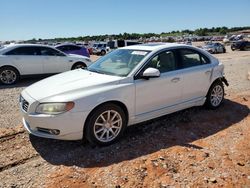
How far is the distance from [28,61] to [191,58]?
23.2 ft

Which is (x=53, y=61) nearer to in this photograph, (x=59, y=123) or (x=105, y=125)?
(x=105, y=125)

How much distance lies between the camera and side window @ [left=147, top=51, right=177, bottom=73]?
541 centimetres

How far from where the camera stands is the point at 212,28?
160 m

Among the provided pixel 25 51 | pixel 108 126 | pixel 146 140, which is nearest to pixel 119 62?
pixel 108 126

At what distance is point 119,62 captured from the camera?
18.4 feet

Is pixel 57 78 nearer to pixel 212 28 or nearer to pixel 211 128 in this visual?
pixel 211 128

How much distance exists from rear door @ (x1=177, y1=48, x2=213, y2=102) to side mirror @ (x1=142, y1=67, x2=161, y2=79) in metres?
0.94

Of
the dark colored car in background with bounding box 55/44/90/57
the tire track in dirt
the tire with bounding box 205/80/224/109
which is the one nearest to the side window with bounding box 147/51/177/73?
the tire with bounding box 205/80/224/109

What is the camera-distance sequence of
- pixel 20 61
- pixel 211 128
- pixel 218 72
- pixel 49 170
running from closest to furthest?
pixel 49 170 → pixel 211 128 → pixel 218 72 → pixel 20 61

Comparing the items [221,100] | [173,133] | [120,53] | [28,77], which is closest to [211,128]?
[173,133]

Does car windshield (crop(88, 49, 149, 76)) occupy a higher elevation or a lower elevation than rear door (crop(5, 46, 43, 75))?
higher

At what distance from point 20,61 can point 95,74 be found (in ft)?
21.8

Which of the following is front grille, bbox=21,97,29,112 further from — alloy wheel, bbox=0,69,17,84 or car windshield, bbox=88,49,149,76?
alloy wheel, bbox=0,69,17,84

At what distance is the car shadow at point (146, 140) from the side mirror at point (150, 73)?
106 centimetres
